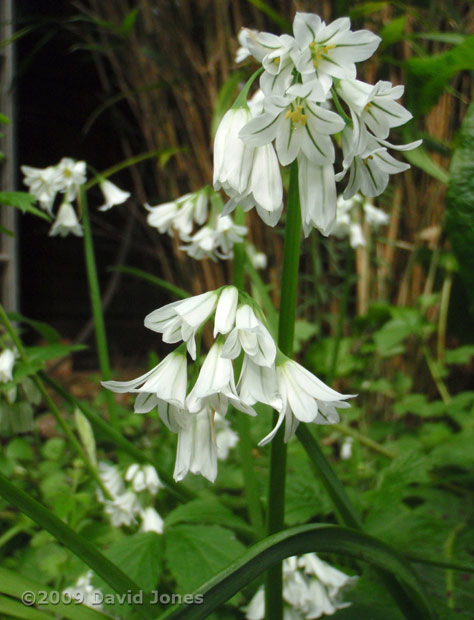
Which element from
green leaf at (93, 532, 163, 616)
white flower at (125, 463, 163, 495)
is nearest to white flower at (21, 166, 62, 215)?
white flower at (125, 463, 163, 495)

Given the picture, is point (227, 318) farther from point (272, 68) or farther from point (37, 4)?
point (37, 4)

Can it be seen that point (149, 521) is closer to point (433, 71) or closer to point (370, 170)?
point (370, 170)

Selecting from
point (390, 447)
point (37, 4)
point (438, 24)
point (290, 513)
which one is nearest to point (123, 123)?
point (37, 4)

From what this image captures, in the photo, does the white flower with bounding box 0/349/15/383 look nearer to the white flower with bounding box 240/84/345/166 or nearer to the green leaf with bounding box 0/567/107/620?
the green leaf with bounding box 0/567/107/620

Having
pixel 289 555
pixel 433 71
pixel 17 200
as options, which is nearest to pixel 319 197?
pixel 289 555

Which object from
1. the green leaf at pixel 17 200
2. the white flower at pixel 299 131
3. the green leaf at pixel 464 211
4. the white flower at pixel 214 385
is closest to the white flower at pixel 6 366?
the green leaf at pixel 17 200

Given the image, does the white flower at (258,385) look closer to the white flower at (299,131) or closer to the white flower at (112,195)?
the white flower at (299,131)

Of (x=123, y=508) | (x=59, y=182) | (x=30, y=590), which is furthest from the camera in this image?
(x=59, y=182)
